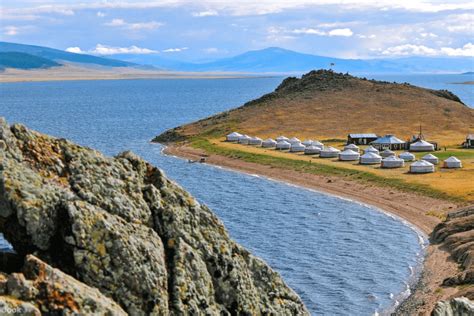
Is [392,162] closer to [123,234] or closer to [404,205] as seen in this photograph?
[404,205]

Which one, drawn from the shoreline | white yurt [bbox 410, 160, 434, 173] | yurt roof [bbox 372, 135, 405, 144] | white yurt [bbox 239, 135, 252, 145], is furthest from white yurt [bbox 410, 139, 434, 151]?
white yurt [bbox 239, 135, 252, 145]

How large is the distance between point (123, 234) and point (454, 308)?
34.0ft

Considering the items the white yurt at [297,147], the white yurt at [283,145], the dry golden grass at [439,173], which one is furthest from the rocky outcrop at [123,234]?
the white yurt at [283,145]

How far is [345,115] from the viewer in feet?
553

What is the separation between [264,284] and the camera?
13.7 meters

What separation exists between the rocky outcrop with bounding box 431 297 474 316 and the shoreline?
28.0 metres

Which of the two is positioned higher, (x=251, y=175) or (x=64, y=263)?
(x=64, y=263)

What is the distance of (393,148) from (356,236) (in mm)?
56394

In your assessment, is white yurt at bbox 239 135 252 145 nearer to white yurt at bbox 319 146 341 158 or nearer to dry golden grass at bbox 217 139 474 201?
dry golden grass at bbox 217 139 474 201

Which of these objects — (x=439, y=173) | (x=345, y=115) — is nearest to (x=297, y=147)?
(x=439, y=173)

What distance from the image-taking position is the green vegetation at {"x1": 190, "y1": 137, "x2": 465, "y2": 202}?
284ft

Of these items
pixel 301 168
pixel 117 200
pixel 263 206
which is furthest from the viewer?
pixel 301 168

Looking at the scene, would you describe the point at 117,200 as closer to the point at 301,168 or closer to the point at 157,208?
the point at 157,208

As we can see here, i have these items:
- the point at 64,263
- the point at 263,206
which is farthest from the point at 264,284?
the point at 263,206
